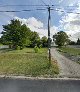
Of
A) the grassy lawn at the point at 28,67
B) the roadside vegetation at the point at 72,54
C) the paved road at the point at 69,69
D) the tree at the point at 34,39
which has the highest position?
the tree at the point at 34,39

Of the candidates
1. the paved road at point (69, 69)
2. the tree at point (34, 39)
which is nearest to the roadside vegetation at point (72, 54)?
the paved road at point (69, 69)

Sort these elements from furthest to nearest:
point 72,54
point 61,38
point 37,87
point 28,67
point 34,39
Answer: point 61,38
point 34,39
point 72,54
point 28,67
point 37,87

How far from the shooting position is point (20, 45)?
233ft

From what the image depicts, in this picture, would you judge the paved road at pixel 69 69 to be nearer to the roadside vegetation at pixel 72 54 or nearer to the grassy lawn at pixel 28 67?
the grassy lawn at pixel 28 67

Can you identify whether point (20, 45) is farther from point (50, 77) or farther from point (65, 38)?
point (65, 38)

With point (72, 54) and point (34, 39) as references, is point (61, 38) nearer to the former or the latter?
point (34, 39)

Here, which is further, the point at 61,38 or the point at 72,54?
the point at 61,38

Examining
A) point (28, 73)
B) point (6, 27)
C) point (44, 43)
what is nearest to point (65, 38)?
point (44, 43)

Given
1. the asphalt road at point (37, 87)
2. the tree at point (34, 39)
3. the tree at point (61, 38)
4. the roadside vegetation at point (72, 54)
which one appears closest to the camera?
the asphalt road at point (37, 87)

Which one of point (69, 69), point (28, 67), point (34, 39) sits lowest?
point (69, 69)

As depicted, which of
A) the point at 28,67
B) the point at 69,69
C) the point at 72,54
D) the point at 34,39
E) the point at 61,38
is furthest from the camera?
the point at 61,38

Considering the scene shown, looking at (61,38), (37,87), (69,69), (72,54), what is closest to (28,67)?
(69,69)

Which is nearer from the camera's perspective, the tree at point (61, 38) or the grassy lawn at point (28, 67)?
the grassy lawn at point (28, 67)

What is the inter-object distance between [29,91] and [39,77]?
591 centimetres
